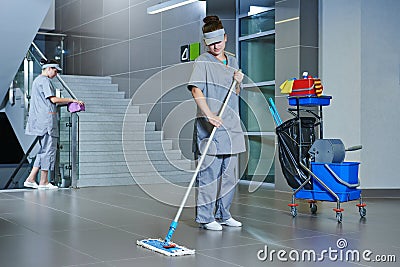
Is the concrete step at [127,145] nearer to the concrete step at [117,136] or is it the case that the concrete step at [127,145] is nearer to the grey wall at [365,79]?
the concrete step at [117,136]

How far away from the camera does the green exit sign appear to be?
8062 mm

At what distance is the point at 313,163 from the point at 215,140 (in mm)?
1011

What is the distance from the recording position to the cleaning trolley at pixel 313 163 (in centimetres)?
446

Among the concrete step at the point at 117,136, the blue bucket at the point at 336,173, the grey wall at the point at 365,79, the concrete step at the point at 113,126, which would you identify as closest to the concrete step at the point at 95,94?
the concrete step at the point at 113,126

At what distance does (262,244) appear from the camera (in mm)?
3443

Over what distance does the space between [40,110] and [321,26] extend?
3297 mm

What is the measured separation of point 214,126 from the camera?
3.86 metres

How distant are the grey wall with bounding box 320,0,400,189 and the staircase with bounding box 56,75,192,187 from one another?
8.20 feet

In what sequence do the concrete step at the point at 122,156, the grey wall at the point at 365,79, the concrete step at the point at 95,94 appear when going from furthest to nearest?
the concrete step at the point at 95,94, the concrete step at the point at 122,156, the grey wall at the point at 365,79

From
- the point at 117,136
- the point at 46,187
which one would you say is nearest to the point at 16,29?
the point at 117,136

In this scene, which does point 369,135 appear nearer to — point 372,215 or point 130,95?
point 372,215

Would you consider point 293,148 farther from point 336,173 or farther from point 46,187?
point 46,187

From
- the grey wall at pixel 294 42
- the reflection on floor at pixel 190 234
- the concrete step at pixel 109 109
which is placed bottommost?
the reflection on floor at pixel 190 234

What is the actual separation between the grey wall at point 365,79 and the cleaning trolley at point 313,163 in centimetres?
140
